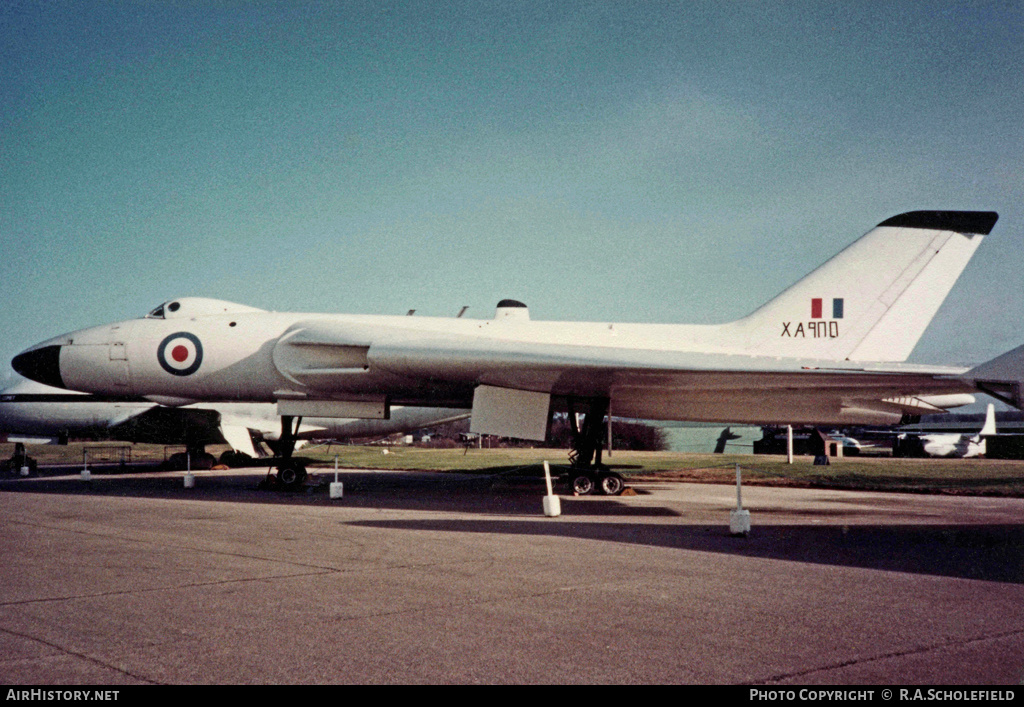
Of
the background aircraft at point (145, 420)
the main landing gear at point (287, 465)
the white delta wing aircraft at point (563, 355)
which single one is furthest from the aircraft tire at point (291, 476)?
the background aircraft at point (145, 420)

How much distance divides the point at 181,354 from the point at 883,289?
42.9 feet

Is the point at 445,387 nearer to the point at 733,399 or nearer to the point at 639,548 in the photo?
the point at 733,399

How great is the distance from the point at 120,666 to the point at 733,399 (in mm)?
12777

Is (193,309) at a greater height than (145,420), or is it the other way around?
(193,309)

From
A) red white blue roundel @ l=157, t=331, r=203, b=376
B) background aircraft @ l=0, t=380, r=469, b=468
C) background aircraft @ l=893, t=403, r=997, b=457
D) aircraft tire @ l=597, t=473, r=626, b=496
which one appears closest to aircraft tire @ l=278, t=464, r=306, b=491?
red white blue roundel @ l=157, t=331, r=203, b=376

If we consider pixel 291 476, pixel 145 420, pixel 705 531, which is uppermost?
pixel 145 420

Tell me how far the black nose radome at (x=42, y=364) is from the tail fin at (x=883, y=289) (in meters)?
13.8

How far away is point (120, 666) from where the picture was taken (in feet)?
11.7

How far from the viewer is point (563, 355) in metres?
12.3

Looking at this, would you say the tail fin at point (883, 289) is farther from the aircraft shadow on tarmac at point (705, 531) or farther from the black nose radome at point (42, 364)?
the black nose radome at point (42, 364)

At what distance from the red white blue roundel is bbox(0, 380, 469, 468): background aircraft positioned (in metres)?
10.4

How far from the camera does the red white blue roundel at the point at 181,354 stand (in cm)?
1490

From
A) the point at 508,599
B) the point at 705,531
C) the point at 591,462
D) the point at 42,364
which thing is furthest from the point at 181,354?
the point at 508,599

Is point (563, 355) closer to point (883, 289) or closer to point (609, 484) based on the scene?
point (609, 484)
